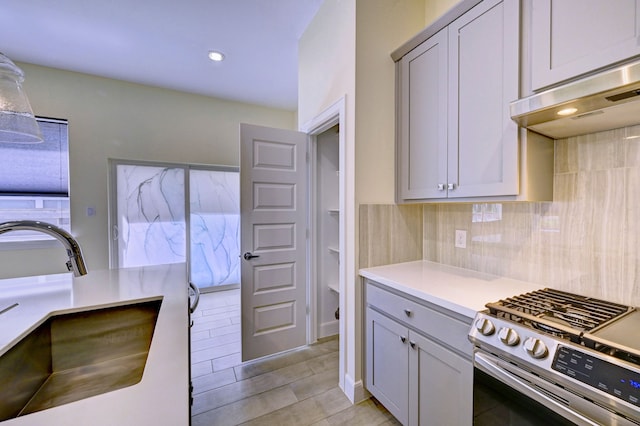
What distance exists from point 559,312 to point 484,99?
3.41 ft

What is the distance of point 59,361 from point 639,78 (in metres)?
2.29

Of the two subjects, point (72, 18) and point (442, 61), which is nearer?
point (442, 61)

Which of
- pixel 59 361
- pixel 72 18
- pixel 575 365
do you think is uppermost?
pixel 72 18

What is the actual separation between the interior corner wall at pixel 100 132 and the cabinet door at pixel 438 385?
12.3 feet

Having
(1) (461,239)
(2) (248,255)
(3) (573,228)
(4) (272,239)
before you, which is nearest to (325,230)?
(4) (272,239)

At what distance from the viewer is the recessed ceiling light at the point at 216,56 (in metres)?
2.84

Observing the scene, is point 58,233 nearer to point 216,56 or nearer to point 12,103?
point 12,103

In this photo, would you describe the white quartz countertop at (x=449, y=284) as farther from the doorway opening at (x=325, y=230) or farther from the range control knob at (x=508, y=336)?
the doorway opening at (x=325, y=230)

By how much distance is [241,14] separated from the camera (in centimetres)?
229

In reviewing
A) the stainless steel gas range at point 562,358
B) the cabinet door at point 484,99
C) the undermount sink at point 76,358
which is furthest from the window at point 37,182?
the stainless steel gas range at point 562,358

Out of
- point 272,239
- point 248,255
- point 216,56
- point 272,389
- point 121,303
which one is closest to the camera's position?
point 121,303

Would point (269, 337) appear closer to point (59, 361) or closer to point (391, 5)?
point (59, 361)

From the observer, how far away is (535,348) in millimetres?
901

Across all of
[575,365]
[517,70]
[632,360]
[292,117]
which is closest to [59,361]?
[575,365]
